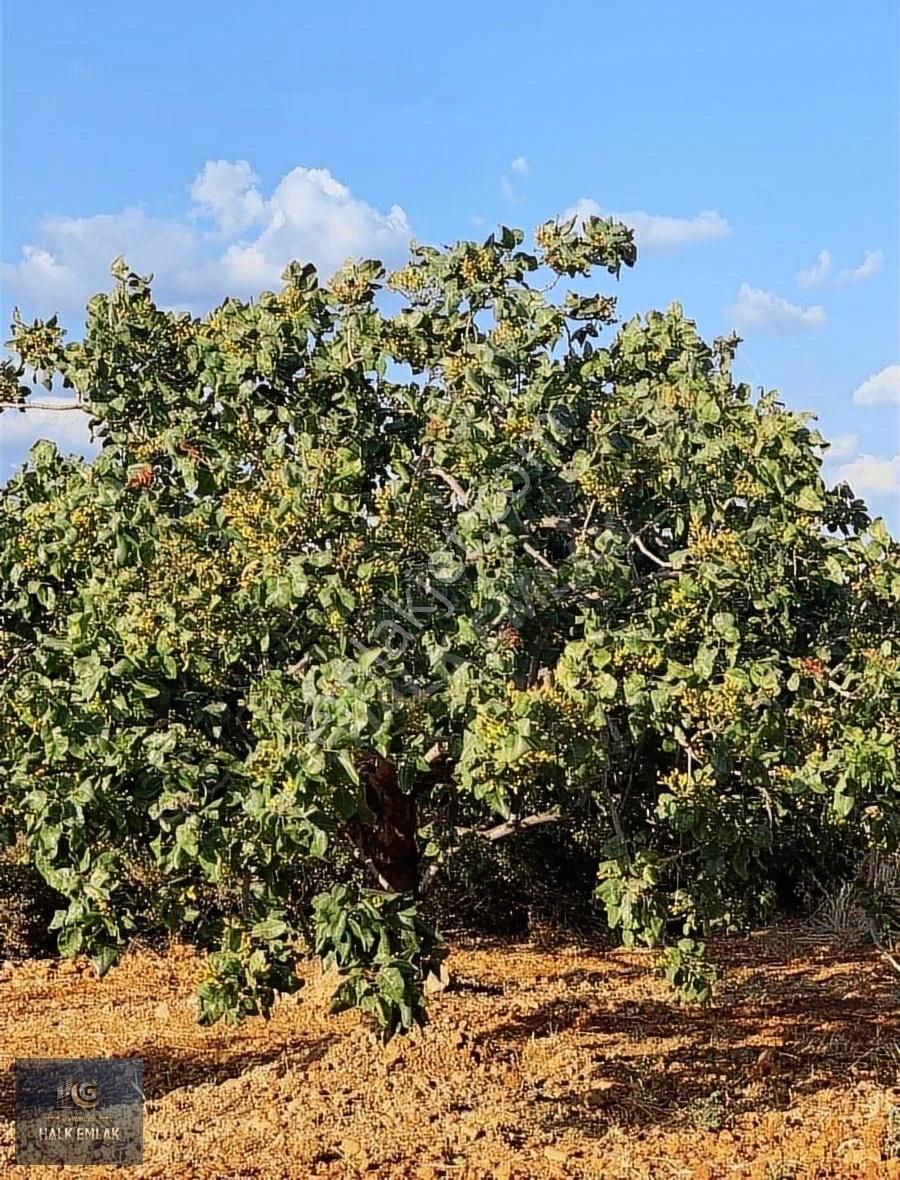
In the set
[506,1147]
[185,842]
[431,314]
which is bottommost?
[506,1147]

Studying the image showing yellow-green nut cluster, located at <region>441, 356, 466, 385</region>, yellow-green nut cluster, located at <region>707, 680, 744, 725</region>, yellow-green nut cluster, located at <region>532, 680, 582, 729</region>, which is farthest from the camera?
yellow-green nut cluster, located at <region>441, 356, 466, 385</region>

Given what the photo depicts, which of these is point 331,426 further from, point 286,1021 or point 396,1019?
point 286,1021

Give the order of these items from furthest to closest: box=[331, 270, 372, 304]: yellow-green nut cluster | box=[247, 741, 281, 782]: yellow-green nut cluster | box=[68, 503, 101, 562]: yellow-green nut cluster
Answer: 1. box=[331, 270, 372, 304]: yellow-green nut cluster
2. box=[68, 503, 101, 562]: yellow-green nut cluster
3. box=[247, 741, 281, 782]: yellow-green nut cluster

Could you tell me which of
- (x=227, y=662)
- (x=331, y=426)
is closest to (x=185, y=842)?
A: (x=227, y=662)

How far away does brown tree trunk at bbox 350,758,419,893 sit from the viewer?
614 centimetres

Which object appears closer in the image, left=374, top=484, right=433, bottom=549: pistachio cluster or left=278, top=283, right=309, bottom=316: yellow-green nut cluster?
left=374, top=484, right=433, bottom=549: pistachio cluster

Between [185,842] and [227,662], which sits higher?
[227,662]

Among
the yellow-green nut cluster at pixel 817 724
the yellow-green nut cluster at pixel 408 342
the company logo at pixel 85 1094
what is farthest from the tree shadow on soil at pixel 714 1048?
the yellow-green nut cluster at pixel 408 342

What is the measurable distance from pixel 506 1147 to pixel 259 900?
154cm

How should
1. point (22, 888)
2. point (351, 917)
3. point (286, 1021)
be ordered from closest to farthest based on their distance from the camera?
point (351, 917) → point (286, 1021) → point (22, 888)

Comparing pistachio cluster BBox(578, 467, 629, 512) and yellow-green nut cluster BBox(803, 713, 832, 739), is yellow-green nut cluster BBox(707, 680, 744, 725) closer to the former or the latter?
yellow-green nut cluster BBox(803, 713, 832, 739)

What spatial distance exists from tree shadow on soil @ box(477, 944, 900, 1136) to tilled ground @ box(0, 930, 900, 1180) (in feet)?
0.05

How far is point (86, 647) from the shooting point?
13.4ft

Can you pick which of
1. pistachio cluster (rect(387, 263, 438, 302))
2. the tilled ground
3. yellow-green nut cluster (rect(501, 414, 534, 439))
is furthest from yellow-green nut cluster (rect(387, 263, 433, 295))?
the tilled ground
